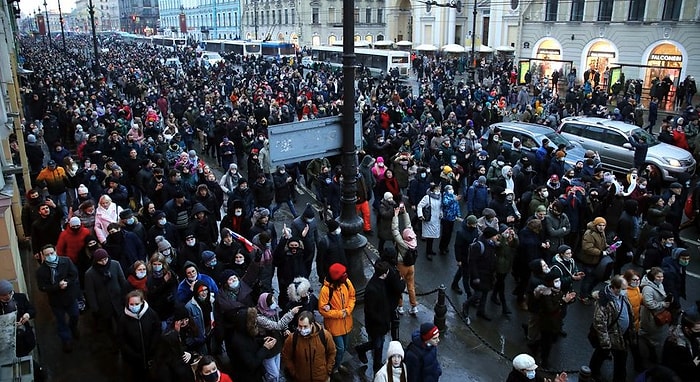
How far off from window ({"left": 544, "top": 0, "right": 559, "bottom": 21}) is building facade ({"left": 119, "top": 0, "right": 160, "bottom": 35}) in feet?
386

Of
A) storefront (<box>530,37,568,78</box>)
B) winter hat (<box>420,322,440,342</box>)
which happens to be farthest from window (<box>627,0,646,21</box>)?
winter hat (<box>420,322,440,342</box>)

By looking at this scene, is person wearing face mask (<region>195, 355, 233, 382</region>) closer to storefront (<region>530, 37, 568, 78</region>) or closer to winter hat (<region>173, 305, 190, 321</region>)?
winter hat (<region>173, 305, 190, 321</region>)

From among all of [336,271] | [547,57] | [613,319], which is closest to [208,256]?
[336,271]

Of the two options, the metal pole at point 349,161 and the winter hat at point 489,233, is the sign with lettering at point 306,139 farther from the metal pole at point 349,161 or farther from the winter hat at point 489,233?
the winter hat at point 489,233

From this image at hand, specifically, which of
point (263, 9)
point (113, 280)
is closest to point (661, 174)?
point (113, 280)

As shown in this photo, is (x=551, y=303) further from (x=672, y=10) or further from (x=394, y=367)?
(x=672, y=10)

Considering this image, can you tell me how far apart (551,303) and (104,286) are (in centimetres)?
540

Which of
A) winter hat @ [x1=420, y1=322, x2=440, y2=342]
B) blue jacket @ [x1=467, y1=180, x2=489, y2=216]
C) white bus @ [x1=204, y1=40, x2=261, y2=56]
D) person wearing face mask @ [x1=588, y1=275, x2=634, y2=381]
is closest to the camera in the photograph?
winter hat @ [x1=420, y1=322, x2=440, y2=342]

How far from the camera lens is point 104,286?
675cm

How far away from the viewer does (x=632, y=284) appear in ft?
21.9

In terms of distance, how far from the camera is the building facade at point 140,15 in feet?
447

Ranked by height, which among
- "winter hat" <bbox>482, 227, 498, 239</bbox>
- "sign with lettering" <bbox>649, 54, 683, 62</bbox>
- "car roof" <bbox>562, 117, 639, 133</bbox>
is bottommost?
"winter hat" <bbox>482, 227, 498, 239</bbox>

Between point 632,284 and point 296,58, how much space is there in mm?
45969

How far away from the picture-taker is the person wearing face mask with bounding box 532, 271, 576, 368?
21.7ft
